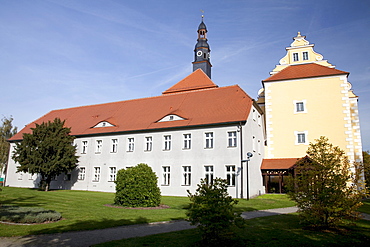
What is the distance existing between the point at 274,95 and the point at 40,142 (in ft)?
74.1

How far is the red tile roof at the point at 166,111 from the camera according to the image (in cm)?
2509

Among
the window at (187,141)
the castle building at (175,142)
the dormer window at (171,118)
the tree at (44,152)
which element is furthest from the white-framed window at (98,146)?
the window at (187,141)

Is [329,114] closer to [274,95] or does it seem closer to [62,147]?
[274,95]

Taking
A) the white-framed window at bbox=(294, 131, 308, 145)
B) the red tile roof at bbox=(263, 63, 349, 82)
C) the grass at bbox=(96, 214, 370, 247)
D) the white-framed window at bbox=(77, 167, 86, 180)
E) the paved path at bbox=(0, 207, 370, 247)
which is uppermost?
the red tile roof at bbox=(263, 63, 349, 82)

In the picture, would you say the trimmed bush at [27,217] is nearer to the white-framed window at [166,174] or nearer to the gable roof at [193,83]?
the white-framed window at [166,174]

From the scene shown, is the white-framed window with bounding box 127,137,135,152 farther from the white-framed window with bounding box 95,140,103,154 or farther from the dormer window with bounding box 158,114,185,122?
the dormer window with bounding box 158,114,185,122

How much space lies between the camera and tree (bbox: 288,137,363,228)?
8.85 m

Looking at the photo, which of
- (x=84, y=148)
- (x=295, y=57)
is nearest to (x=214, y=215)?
A: (x=84, y=148)

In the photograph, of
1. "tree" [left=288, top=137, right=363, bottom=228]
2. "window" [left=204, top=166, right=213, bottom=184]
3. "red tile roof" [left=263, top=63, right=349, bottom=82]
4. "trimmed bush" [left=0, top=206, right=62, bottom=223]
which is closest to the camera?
"tree" [left=288, top=137, right=363, bottom=228]

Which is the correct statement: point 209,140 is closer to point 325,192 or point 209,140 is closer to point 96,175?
point 96,175

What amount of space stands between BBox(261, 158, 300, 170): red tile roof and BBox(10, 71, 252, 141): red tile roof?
237 inches

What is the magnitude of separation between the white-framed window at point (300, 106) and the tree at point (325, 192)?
762 inches

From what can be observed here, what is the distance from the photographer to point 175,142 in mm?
25969

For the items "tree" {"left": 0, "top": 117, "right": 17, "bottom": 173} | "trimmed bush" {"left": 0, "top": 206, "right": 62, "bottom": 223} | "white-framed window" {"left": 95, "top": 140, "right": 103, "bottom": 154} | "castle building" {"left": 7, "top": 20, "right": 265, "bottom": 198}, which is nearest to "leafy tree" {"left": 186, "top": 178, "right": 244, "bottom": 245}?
"trimmed bush" {"left": 0, "top": 206, "right": 62, "bottom": 223}
